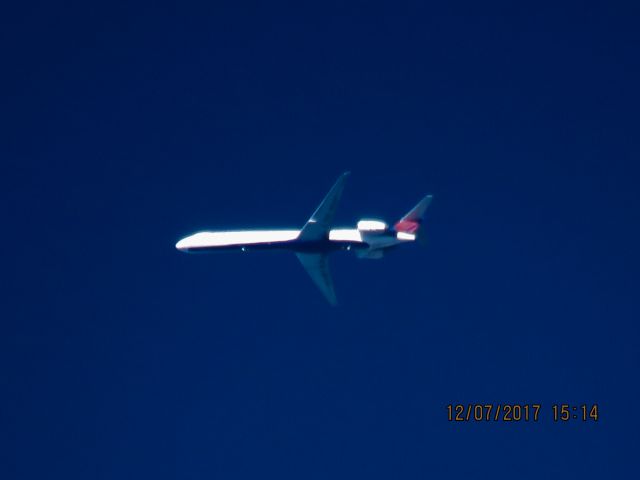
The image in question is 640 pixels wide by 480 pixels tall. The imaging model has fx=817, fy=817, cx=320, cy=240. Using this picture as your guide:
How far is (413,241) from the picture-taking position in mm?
60969

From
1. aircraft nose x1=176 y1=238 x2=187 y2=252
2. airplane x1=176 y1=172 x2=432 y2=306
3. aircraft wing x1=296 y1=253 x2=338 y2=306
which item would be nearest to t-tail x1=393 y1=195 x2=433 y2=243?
airplane x1=176 y1=172 x2=432 y2=306

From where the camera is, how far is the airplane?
58.6m

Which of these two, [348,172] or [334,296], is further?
[334,296]

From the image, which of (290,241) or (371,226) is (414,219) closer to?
(371,226)

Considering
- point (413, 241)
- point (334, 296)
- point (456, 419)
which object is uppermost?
point (413, 241)

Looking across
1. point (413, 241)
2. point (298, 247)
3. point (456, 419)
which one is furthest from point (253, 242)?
point (456, 419)

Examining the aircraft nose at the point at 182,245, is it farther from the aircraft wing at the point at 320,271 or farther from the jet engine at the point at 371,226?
the jet engine at the point at 371,226

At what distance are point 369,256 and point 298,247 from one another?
18.6 feet

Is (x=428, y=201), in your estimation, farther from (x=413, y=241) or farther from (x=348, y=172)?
(x=348, y=172)

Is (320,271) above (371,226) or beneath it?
beneath

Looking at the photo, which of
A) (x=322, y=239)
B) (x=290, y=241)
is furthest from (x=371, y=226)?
(x=290, y=241)

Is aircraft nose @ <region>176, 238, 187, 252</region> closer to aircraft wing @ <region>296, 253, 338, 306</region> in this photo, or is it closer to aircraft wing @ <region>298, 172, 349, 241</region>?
aircraft wing @ <region>296, 253, 338, 306</region>

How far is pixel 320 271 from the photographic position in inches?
2386

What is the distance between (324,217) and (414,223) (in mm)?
7754
